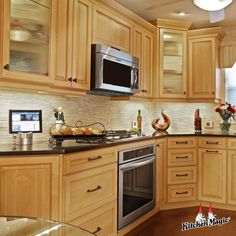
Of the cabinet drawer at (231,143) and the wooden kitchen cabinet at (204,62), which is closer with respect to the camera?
the cabinet drawer at (231,143)

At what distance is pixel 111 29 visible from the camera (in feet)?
10.9

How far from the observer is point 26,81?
2.32m

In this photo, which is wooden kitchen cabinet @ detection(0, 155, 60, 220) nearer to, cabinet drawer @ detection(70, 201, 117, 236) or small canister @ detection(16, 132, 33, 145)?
cabinet drawer @ detection(70, 201, 117, 236)

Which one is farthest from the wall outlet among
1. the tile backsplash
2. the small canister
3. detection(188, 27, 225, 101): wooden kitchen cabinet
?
the small canister

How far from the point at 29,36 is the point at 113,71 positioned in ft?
3.48

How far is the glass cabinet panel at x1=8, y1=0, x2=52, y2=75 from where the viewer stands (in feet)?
7.32

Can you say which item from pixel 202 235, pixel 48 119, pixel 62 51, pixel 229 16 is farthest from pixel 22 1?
pixel 229 16

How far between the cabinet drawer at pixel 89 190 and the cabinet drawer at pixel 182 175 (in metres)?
1.33

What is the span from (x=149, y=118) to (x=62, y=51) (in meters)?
2.36

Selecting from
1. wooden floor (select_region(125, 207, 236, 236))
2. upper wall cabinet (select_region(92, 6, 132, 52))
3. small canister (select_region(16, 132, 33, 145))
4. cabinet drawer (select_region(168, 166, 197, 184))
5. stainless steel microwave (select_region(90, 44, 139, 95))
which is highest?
upper wall cabinet (select_region(92, 6, 132, 52))

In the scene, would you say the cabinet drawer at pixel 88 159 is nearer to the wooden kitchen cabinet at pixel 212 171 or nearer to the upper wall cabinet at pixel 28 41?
Result: the upper wall cabinet at pixel 28 41

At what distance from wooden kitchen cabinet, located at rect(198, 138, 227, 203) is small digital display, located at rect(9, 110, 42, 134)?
2.16 meters

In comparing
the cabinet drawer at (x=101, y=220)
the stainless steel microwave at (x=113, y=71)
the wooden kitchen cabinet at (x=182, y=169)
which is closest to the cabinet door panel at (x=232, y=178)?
the wooden kitchen cabinet at (x=182, y=169)

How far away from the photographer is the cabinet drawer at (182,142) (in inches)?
154
